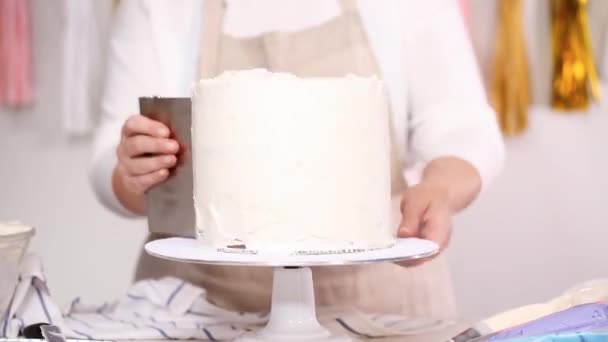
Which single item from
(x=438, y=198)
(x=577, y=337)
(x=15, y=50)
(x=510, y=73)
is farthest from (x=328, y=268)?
(x=15, y=50)

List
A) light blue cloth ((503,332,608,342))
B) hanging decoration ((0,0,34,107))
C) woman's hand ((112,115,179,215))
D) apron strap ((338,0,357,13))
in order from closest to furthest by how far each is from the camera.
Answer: light blue cloth ((503,332,608,342)) < woman's hand ((112,115,179,215)) < apron strap ((338,0,357,13)) < hanging decoration ((0,0,34,107))

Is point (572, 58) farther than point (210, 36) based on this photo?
Yes

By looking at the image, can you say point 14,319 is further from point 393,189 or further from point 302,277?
point 393,189

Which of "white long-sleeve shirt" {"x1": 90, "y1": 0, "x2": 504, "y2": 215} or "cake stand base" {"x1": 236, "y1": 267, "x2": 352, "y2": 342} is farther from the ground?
"white long-sleeve shirt" {"x1": 90, "y1": 0, "x2": 504, "y2": 215}

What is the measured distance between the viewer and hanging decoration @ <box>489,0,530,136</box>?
1906 millimetres

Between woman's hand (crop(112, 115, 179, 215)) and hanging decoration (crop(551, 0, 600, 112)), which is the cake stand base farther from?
hanging decoration (crop(551, 0, 600, 112))

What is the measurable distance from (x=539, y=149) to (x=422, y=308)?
891 mm

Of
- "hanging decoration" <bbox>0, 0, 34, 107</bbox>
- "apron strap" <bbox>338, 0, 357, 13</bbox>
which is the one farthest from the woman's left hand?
"hanging decoration" <bbox>0, 0, 34, 107</bbox>

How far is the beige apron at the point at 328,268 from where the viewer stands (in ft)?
3.67

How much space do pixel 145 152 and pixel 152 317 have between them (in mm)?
174

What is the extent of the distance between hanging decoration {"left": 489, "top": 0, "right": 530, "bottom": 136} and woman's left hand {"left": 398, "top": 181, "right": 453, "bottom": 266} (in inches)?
41.1

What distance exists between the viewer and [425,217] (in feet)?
2.88

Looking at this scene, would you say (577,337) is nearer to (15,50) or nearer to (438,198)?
(438,198)

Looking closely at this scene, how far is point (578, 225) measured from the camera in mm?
1971
